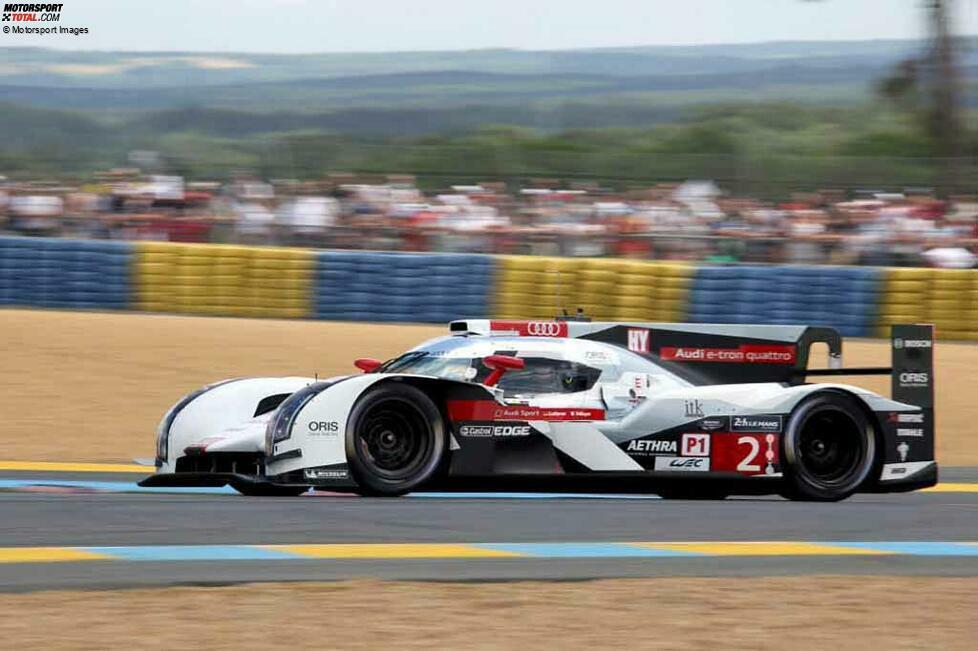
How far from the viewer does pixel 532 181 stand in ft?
69.8

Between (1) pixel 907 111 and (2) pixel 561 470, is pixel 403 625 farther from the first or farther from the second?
(1) pixel 907 111

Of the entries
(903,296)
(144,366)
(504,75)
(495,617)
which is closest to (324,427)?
(495,617)

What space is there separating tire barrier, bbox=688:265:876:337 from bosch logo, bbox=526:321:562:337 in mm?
9357

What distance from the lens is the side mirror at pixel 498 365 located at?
9086 mm

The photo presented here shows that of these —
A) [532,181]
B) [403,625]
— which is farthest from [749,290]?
[403,625]

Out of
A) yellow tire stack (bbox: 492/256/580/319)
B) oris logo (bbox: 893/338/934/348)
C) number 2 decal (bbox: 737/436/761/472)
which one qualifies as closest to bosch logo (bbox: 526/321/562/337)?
number 2 decal (bbox: 737/436/761/472)

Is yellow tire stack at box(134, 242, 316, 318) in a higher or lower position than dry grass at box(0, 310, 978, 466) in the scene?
higher

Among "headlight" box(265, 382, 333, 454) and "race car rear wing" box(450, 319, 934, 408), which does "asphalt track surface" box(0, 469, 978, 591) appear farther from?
"race car rear wing" box(450, 319, 934, 408)

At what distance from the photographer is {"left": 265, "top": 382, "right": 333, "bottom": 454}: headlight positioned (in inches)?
340

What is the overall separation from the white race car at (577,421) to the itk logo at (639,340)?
13 mm

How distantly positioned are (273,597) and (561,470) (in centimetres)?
340

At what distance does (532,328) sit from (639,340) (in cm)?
64

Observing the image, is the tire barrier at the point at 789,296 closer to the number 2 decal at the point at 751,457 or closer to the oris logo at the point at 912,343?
the oris logo at the point at 912,343

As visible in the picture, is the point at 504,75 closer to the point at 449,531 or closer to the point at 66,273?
the point at 66,273
